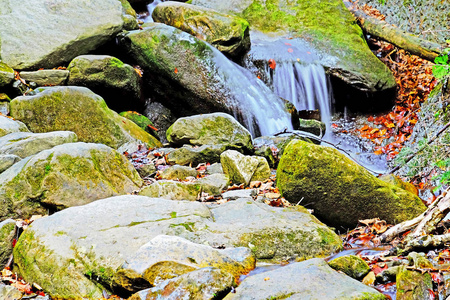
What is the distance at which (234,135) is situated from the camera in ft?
23.1

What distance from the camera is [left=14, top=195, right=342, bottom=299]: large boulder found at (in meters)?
2.86

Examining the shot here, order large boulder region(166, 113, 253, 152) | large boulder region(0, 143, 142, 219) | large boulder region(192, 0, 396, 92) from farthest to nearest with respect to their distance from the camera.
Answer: large boulder region(192, 0, 396, 92)
large boulder region(166, 113, 253, 152)
large boulder region(0, 143, 142, 219)

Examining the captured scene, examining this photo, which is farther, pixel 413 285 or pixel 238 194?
pixel 238 194

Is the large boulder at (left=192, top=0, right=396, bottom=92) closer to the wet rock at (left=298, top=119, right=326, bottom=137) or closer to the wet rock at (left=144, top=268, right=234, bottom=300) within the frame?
the wet rock at (left=298, top=119, right=326, bottom=137)

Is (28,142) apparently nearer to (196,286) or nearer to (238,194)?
(238,194)

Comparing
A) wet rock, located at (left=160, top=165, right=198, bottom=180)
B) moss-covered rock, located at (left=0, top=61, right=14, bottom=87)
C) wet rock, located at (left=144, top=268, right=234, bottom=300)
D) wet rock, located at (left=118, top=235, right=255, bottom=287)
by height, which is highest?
wet rock, located at (left=144, top=268, right=234, bottom=300)

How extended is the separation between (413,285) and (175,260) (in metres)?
1.55

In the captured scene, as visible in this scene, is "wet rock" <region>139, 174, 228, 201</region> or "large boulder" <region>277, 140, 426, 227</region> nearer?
"large boulder" <region>277, 140, 426, 227</region>

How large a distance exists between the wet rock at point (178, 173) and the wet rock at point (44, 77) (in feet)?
13.2

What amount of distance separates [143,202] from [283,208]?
1.47 m

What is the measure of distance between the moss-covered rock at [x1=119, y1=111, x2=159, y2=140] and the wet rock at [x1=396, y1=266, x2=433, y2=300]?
7.25m

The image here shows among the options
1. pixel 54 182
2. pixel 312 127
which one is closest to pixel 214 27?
pixel 312 127

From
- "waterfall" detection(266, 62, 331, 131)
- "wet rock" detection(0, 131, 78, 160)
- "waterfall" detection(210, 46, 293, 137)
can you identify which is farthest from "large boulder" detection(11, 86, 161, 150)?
"waterfall" detection(266, 62, 331, 131)

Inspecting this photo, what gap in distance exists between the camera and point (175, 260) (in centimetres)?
262
